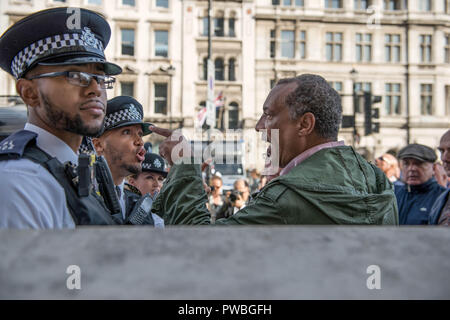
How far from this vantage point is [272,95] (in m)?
1.89

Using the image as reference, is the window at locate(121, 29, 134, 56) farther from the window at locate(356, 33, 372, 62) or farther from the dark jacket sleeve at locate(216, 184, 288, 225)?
the window at locate(356, 33, 372, 62)

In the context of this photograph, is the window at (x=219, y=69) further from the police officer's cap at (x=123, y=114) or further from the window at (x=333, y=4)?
the police officer's cap at (x=123, y=114)

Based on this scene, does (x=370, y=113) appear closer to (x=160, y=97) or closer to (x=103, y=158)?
(x=160, y=97)

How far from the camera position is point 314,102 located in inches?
71.9

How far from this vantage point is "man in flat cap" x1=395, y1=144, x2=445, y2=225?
11.8ft

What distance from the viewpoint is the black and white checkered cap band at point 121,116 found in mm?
2514

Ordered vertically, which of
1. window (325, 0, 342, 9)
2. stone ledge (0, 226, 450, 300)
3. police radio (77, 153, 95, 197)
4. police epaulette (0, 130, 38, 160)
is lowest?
stone ledge (0, 226, 450, 300)

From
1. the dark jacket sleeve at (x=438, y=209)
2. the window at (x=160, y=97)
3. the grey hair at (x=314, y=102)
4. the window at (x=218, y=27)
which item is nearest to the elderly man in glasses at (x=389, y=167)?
the dark jacket sleeve at (x=438, y=209)

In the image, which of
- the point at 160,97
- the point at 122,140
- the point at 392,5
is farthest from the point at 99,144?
the point at 392,5

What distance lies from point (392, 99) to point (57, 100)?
15.2 metres

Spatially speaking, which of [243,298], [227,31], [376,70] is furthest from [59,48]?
[376,70]

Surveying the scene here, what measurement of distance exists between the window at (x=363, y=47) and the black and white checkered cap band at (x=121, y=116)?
41.0ft

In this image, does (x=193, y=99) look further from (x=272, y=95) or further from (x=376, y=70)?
(x=272, y=95)

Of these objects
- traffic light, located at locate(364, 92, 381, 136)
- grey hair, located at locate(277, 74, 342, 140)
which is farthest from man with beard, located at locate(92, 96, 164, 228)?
traffic light, located at locate(364, 92, 381, 136)
